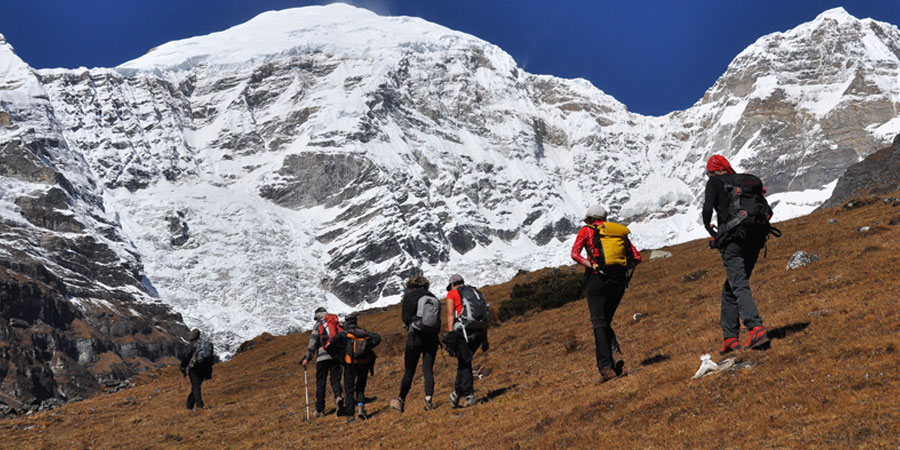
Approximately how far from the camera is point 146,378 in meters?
40.6

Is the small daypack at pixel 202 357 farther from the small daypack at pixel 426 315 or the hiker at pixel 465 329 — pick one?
the hiker at pixel 465 329

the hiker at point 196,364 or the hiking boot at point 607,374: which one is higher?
the hiker at point 196,364

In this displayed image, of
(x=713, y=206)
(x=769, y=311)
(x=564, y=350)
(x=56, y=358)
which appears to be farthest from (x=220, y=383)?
(x=56, y=358)

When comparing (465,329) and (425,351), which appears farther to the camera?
(425,351)

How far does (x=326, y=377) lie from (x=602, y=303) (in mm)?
8000

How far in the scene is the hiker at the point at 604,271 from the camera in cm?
1245

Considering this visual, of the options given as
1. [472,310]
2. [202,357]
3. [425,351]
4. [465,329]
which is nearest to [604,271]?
[472,310]

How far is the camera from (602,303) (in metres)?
12.6

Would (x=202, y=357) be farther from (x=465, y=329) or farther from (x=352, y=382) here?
(x=465, y=329)

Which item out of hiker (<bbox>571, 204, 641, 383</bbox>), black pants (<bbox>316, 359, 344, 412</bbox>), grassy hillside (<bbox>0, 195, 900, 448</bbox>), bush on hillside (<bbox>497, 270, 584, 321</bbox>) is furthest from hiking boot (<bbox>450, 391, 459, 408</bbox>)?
bush on hillside (<bbox>497, 270, 584, 321</bbox>)

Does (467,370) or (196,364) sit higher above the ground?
(196,364)

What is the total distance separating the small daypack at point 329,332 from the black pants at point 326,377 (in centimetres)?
51

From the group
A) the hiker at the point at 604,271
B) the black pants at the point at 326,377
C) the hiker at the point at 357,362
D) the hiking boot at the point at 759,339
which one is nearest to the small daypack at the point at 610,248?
the hiker at the point at 604,271

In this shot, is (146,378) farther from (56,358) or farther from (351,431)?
(56,358)
